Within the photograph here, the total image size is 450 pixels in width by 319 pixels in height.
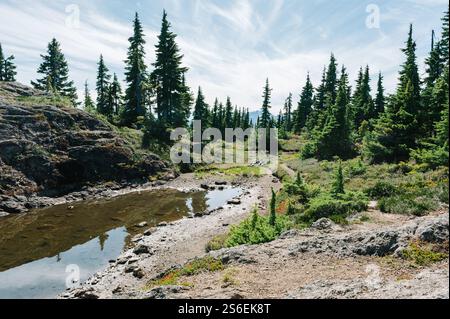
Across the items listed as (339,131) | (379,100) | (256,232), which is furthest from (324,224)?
(379,100)

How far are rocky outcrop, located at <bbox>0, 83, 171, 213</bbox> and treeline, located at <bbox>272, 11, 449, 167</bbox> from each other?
80.3 ft

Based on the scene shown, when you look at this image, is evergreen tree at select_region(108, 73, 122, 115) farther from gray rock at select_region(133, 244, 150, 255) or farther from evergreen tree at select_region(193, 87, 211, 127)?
gray rock at select_region(133, 244, 150, 255)

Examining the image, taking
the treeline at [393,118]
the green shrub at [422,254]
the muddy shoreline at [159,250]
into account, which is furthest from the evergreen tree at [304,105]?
the green shrub at [422,254]

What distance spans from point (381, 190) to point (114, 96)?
55.8m

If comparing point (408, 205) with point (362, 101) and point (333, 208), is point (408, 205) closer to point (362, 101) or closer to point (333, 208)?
point (333, 208)

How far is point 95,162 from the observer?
3891 cm

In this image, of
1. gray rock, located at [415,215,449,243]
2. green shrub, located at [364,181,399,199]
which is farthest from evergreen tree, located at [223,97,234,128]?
gray rock, located at [415,215,449,243]

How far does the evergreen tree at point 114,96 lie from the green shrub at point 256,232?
5171 centimetres

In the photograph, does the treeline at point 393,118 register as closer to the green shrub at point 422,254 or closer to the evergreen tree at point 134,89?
the green shrub at point 422,254

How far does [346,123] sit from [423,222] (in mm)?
36687

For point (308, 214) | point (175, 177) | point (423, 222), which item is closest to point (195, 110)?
point (175, 177)

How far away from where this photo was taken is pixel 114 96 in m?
66.9

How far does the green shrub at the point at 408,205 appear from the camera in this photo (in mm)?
17928

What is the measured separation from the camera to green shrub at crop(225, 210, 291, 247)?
17875 millimetres
